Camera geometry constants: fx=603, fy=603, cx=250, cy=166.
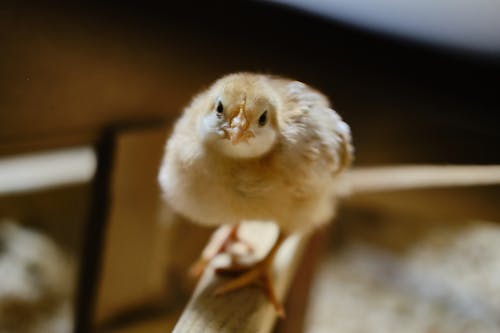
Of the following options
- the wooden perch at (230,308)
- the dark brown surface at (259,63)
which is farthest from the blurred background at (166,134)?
the wooden perch at (230,308)

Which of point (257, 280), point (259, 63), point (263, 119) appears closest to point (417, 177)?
point (257, 280)

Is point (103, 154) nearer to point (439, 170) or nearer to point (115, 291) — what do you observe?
point (115, 291)

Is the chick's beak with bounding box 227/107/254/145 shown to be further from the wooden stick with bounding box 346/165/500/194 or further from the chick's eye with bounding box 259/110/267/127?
the wooden stick with bounding box 346/165/500/194

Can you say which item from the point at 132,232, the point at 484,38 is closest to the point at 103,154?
the point at 132,232

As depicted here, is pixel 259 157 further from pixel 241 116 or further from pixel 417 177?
pixel 417 177

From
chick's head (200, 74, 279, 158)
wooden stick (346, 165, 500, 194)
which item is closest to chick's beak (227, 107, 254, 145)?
chick's head (200, 74, 279, 158)

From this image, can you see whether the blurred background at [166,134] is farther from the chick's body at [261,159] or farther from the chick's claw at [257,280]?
the chick's claw at [257,280]

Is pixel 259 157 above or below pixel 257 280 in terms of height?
above
